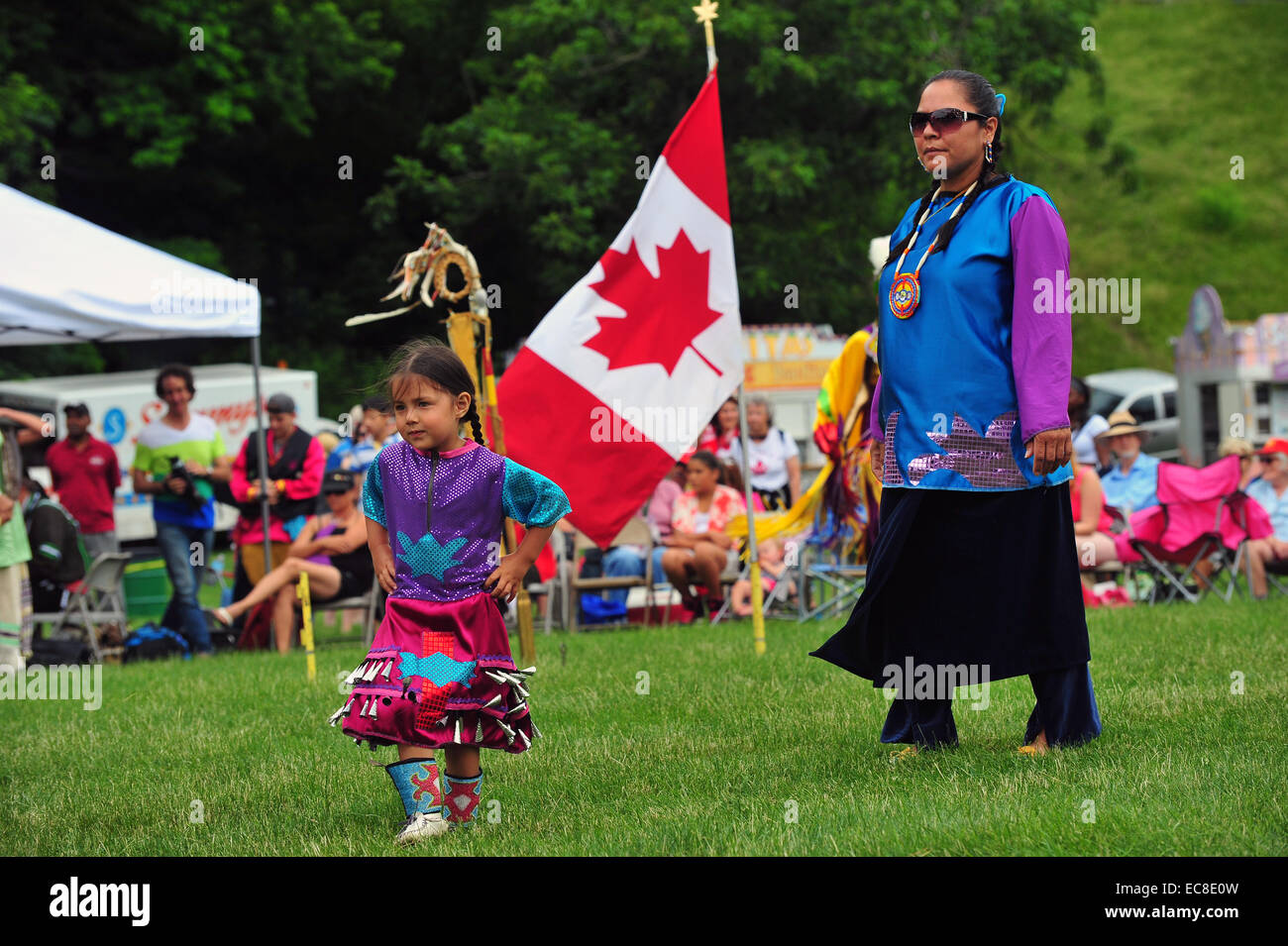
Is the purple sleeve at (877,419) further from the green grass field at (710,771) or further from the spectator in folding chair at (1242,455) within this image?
the spectator in folding chair at (1242,455)

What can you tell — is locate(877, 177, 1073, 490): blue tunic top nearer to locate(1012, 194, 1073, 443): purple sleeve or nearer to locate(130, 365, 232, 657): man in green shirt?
locate(1012, 194, 1073, 443): purple sleeve

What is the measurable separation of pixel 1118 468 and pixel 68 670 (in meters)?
8.45

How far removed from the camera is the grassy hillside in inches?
1809

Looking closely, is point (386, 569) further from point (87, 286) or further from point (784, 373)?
point (784, 373)

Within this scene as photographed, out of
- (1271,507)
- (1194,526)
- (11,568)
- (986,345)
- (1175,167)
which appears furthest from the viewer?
(1175,167)

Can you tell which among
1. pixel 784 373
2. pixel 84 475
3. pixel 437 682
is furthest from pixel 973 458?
pixel 784 373

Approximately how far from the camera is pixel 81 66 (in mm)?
27438

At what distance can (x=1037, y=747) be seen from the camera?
527 centimetres

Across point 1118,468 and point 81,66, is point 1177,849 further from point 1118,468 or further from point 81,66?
point 81,66

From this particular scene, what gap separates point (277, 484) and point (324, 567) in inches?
34.2

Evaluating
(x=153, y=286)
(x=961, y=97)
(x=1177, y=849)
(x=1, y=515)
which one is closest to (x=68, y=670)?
(x=1, y=515)

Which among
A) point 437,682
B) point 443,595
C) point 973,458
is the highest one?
point 973,458

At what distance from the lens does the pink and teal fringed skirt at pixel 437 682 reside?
463 cm

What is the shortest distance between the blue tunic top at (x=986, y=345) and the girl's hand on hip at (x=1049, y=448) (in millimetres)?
43
